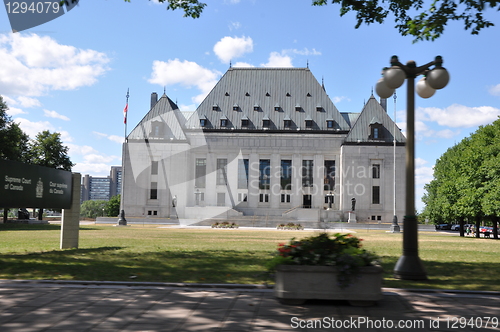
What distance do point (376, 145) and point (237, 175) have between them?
26054mm

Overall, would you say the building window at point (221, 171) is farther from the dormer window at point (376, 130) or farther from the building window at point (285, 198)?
the dormer window at point (376, 130)

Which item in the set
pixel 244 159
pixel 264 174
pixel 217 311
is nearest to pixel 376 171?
pixel 264 174

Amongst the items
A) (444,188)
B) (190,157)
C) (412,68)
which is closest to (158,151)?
(190,157)

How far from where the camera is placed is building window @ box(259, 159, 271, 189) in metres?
86.2

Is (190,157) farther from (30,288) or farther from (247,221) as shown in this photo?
(30,288)

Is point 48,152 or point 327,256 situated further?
point 48,152

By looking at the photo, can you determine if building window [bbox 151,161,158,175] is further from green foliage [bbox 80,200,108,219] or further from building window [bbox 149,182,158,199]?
green foliage [bbox 80,200,108,219]

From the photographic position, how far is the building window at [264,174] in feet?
283

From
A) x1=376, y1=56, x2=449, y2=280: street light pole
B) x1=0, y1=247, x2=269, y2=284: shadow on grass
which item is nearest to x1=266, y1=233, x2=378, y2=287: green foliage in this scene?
x1=0, y1=247, x2=269, y2=284: shadow on grass

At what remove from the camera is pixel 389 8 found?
593 inches

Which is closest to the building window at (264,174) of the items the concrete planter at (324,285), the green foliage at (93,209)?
the concrete planter at (324,285)

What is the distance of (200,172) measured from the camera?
87.2 meters

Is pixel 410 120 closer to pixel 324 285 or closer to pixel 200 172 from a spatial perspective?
pixel 324 285

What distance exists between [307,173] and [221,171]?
53.6 ft
